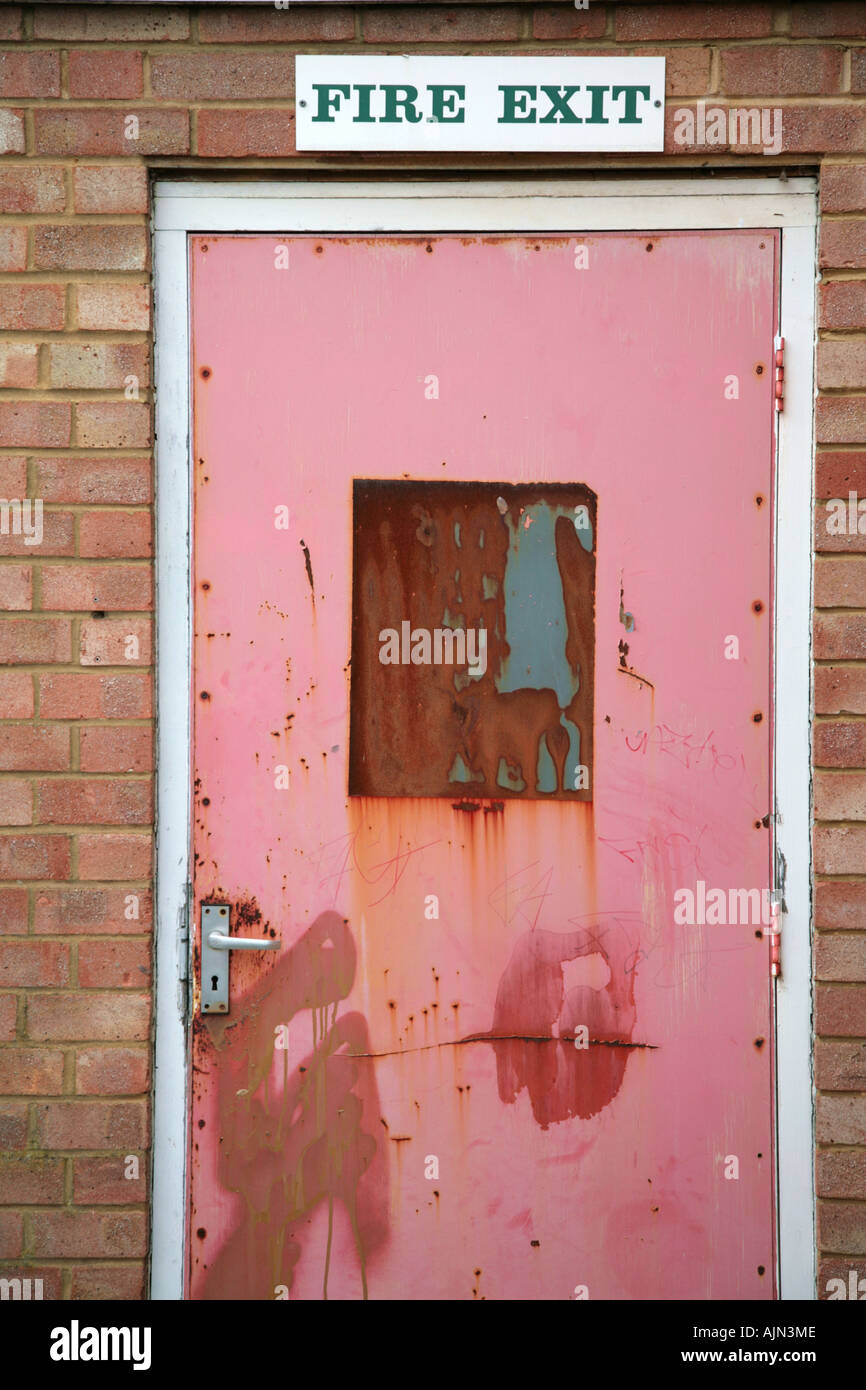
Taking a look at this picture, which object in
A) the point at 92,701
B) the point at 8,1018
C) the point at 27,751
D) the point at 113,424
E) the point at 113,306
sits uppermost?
the point at 113,306

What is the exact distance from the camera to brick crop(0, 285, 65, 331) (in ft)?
7.54

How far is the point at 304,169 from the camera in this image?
2.30 meters

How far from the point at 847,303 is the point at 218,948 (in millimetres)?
2064

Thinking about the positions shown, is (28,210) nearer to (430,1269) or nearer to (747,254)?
(747,254)

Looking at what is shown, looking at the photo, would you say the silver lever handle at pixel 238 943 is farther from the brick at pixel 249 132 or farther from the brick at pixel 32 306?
the brick at pixel 249 132

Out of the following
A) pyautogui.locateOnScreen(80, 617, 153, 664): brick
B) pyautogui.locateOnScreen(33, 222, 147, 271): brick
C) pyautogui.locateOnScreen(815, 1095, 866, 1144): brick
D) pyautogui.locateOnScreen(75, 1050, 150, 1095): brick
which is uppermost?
pyautogui.locateOnScreen(33, 222, 147, 271): brick

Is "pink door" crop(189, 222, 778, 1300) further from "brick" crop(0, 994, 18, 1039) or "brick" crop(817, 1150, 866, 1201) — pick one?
"brick" crop(0, 994, 18, 1039)

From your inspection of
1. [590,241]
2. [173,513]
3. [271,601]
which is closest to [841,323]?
[590,241]

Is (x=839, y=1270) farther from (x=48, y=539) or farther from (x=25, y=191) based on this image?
(x=25, y=191)

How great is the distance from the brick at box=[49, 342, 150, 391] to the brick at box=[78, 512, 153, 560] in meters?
0.30

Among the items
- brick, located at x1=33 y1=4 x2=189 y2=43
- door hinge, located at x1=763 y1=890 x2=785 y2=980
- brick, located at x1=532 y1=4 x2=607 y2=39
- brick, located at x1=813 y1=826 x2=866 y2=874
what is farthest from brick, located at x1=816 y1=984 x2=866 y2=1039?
brick, located at x1=33 y1=4 x2=189 y2=43

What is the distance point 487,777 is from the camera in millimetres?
2348

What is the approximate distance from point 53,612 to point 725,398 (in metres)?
1.63

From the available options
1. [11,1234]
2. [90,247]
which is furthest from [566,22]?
[11,1234]
